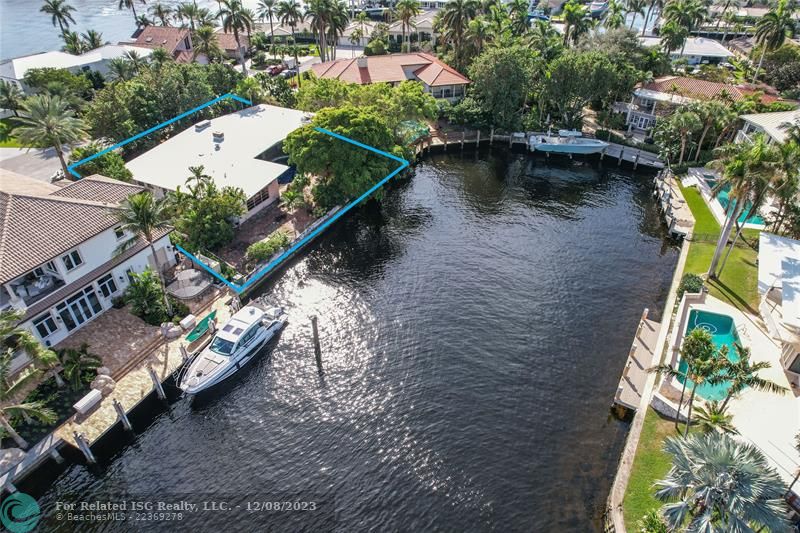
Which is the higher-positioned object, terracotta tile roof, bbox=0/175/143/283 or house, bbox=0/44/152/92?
house, bbox=0/44/152/92

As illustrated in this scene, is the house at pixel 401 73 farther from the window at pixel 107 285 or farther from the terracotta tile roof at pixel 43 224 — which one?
the window at pixel 107 285

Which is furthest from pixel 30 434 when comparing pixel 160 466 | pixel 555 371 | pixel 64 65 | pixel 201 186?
pixel 64 65

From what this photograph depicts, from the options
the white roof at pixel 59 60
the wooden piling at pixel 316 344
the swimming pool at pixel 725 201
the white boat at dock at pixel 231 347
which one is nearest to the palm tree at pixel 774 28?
the swimming pool at pixel 725 201

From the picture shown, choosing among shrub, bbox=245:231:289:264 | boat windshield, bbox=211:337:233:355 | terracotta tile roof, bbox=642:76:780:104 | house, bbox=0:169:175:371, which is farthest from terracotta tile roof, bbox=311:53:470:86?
boat windshield, bbox=211:337:233:355

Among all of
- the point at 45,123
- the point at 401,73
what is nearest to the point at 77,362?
the point at 45,123

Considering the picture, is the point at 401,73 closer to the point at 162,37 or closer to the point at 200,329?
the point at 162,37

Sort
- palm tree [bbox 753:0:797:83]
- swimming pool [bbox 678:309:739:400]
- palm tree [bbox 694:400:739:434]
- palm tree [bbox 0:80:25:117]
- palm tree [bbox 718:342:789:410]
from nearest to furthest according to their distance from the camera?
palm tree [bbox 718:342:789:410] → palm tree [bbox 694:400:739:434] → swimming pool [bbox 678:309:739:400] → palm tree [bbox 0:80:25:117] → palm tree [bbox 753:0:797:83]

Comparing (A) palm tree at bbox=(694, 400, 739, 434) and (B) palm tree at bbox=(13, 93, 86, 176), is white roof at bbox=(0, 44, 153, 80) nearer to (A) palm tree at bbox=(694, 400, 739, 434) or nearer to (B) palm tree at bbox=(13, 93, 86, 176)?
(B) palm tree at bbox=(13, 93, 86, 176)
